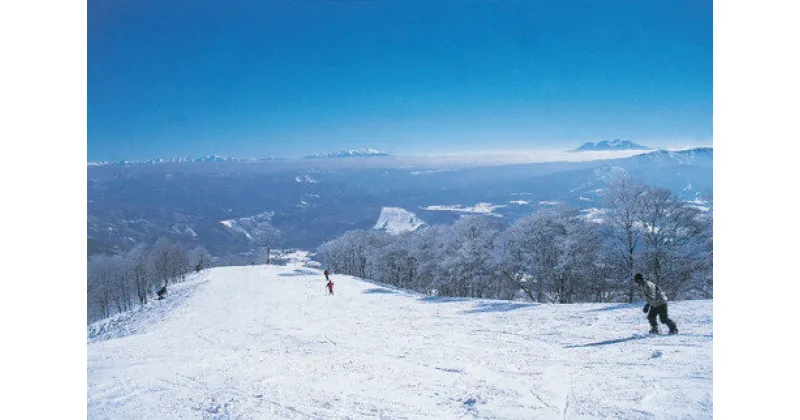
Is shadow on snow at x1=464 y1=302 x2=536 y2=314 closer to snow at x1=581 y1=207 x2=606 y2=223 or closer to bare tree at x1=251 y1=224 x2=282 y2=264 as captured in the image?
snow at x1=581 y1=207 x2=606 y2=223

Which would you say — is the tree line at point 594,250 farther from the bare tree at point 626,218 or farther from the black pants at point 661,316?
the black pants at point 661,316

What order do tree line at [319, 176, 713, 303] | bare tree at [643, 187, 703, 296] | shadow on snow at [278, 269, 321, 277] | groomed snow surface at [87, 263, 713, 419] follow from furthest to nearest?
shadow on snow at [278, 269, 321, 277]
tree line at [319, 176, 713, 303]
bare tree at [643, 187, 703, 296]
groomed snow surface at [87, 263, 713, 419]

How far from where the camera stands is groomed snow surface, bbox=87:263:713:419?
5680 millimetres

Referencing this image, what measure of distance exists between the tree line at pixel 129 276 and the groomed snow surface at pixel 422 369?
62531mm

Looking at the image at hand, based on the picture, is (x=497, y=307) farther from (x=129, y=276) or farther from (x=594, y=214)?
(x=129, y=276)

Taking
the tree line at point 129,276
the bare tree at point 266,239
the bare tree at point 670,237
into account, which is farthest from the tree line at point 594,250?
the tree line at point 129,276

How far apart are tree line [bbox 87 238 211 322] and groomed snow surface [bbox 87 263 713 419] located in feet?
205

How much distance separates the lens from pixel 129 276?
68.2m

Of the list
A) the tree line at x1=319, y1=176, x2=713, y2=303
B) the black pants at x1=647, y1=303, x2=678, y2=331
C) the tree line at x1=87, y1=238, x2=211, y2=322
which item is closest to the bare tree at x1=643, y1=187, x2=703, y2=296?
the tree line at x1=319, y1=176, x2=713, y2=303

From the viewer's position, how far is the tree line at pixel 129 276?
6606 centimetres

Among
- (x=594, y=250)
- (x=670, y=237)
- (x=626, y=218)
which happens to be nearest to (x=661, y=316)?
(x=626, y=218)

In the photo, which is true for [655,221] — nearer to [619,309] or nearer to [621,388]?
[619,309]

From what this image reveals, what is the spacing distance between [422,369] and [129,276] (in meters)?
78.2
